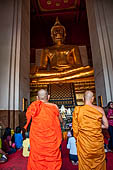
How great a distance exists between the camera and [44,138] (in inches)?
52.6

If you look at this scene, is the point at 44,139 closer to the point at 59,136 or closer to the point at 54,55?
the point at 59,136

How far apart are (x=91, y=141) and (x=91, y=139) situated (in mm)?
18

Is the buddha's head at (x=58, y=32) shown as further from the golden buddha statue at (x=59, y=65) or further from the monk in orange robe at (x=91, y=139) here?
the monk in orange robe at (x=91, y=139)

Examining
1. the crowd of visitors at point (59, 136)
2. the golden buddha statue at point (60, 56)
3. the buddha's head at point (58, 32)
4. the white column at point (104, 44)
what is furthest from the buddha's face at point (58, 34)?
the crowd of visitors at point (59, 136)

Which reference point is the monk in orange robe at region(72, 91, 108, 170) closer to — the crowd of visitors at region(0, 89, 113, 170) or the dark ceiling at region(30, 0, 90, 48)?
the crowd of visitors at region(0, 89, 113, 170)

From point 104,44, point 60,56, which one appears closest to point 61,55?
point 60,56

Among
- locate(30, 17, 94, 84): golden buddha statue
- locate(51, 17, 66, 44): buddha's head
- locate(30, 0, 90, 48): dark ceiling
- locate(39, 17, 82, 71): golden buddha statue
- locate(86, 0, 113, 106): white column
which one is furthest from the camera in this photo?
locate(51, 17, 66, 44): buddha's head

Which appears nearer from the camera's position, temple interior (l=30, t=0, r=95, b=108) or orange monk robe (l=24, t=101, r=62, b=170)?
orange monk robe (l=24, t=101, r=62, b=170)

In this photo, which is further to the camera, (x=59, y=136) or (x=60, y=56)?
(x=60, y=56)

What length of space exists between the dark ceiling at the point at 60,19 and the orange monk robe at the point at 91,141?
6.42 meters

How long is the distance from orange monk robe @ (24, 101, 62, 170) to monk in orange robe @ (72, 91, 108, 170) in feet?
0.70

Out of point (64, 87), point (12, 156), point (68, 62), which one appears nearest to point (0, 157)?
point (12, 156)

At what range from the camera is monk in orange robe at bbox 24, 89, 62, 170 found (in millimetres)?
1310

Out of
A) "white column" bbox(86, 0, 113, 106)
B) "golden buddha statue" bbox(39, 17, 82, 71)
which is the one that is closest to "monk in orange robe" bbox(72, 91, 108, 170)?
"white column" bbox(86, 0, 113, 106)
